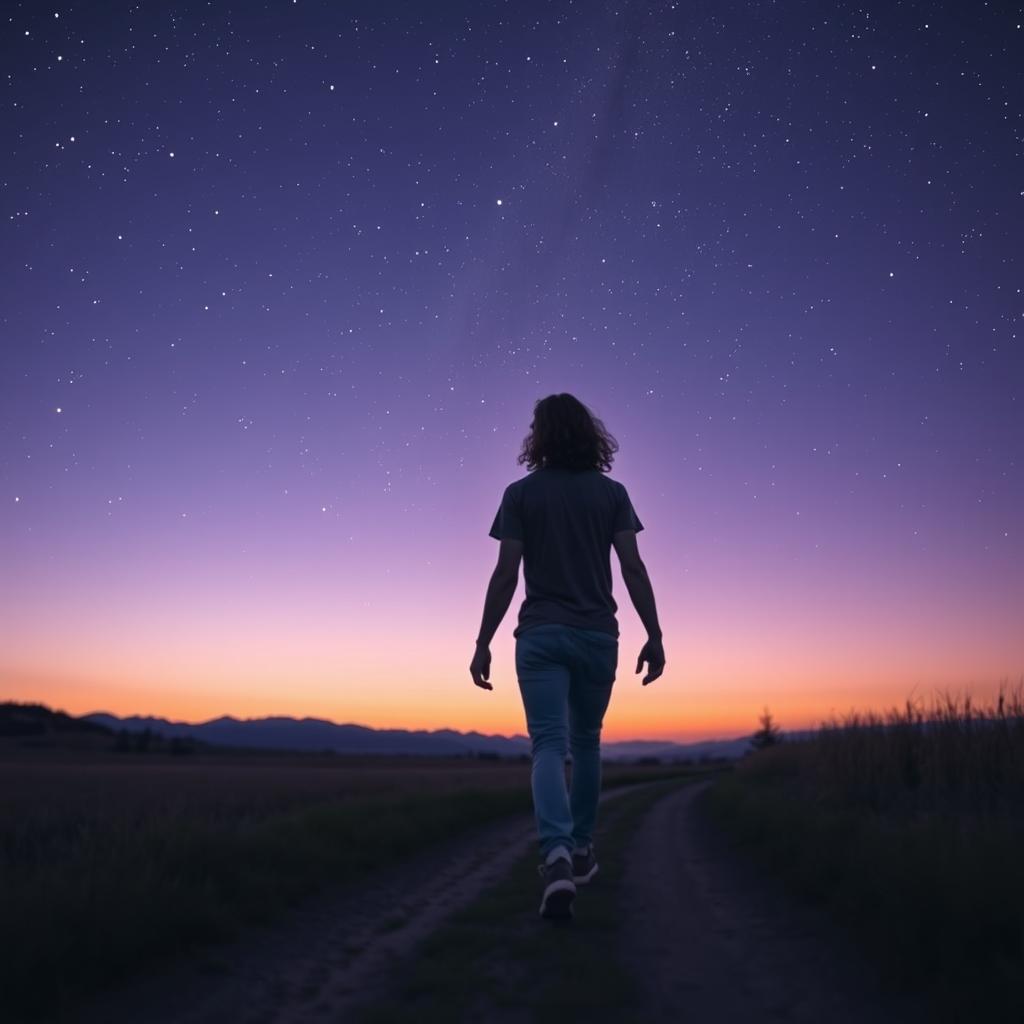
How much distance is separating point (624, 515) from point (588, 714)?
1227 millimetres

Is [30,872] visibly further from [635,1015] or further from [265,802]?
[265,802]

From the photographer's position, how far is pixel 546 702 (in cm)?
494

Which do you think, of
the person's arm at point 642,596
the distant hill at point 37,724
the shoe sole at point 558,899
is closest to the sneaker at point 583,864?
the shoe sole at point 558,899

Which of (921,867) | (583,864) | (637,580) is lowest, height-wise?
(583,864)

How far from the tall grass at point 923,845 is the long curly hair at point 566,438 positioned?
282cm

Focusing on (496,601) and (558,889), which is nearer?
(558,889)

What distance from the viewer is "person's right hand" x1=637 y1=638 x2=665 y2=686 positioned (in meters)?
5.28

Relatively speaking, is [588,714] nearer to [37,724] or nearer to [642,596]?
[642,596]

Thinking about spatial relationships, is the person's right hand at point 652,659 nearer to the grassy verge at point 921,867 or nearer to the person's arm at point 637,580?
the person's arm at point 637,580

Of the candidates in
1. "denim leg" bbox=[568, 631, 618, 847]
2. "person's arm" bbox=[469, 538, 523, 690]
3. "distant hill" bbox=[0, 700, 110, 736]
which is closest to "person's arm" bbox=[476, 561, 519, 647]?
"person's arm" bbox=[469, 538, 523, 690]

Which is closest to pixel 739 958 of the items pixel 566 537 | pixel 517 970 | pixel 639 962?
pixel 639 962

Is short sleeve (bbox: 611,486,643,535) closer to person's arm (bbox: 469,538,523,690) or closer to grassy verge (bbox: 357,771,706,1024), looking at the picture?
person's arm (bbox: 469,538,523,690)

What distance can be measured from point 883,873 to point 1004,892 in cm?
108

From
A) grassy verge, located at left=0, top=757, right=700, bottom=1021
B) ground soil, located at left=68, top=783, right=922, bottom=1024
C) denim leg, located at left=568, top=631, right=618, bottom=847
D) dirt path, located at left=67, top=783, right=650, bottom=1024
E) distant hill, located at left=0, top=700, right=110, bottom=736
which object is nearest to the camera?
ground soil, located at left=68, top=783, right=922, bottom=1024
